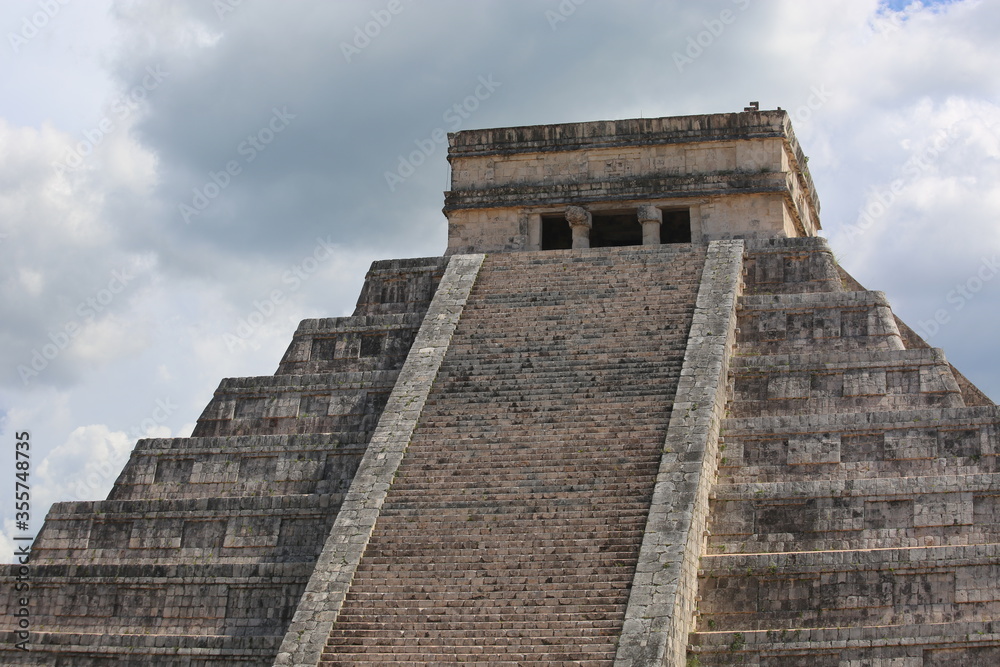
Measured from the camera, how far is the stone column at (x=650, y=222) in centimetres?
2220

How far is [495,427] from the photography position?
16969 millimetres

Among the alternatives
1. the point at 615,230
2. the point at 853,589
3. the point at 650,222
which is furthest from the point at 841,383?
the point at 615,230

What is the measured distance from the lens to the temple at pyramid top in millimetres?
22062

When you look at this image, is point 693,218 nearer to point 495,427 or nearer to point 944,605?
point 495,427

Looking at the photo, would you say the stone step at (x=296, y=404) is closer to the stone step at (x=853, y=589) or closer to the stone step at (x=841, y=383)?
the stone step at (x=841, y=383)

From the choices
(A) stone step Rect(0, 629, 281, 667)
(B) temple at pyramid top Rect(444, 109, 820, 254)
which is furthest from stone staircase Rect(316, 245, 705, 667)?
(B) temple at pyramid top Rect(444, 109, 820, 254)

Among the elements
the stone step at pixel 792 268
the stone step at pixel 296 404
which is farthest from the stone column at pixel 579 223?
the stone step at pixel 296 404

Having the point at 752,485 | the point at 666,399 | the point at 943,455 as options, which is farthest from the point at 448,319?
the point at 943,455

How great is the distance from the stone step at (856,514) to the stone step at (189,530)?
15.1ft

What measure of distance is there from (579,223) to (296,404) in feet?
19.1

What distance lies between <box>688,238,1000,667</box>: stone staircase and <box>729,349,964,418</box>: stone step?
17mm

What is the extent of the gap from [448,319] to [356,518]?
14.2 ft

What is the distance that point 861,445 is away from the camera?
16.4 meters

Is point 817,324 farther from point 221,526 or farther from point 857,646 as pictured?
point 221,526
